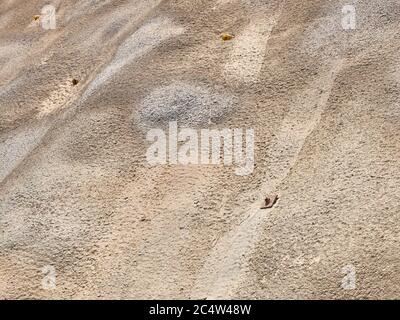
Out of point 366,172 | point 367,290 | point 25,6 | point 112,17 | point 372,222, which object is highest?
point 25,6

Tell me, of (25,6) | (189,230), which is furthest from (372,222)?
(25,6)

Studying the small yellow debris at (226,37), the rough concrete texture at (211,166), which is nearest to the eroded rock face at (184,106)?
the rough concrete texture at (211,166)

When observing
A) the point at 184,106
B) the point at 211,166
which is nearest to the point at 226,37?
the point at 184,106

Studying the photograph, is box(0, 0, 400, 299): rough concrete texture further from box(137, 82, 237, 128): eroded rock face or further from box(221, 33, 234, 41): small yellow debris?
box(221, 33, 234, 41): small yellow debris

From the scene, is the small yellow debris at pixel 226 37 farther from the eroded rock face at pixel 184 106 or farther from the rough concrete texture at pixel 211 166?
the eroded rock face at pixel 184 106

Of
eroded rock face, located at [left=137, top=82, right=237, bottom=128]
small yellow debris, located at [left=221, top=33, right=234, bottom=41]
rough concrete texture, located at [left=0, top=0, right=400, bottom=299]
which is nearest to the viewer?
rough concrete texture, located at [left=0, top=0, right=400, bottom=299]

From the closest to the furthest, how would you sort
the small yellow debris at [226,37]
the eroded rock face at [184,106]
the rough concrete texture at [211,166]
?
the rough concrete texture at [211,166]
the eroded rock face at [184,106]
the small yellow debris at [226,37]

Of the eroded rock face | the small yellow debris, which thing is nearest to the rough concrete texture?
the eroded rock face

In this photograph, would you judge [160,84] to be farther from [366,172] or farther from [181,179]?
[366,172]
